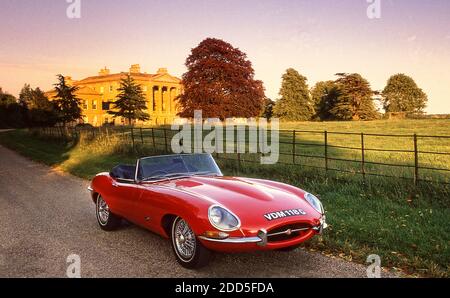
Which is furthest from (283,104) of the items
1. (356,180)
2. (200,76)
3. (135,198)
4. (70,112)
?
(135,198)

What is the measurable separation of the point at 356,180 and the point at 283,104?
72.1m

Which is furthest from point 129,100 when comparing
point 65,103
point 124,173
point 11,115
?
point 124,173

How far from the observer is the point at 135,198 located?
6.21m

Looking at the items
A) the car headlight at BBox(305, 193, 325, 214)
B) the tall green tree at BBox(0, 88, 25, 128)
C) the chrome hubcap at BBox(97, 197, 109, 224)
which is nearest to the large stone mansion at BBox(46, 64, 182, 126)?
the tall green tree at BBox(0, 88, 25, 128)

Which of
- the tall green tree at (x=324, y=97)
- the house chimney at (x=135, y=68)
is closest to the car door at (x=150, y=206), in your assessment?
the tall green tree at (x=324, y=97)

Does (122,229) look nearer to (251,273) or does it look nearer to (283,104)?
(251,273)

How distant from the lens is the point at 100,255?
227 inches

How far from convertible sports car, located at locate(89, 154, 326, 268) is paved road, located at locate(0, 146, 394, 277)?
0.32 metres

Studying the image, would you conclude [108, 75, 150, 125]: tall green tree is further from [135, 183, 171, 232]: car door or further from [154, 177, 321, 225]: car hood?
[154, 177, 321, 225]: car hood

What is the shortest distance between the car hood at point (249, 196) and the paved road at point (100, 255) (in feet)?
2.31

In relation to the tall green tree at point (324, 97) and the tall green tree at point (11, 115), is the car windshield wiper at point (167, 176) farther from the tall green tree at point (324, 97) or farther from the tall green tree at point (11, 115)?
the tall green tree at point (11, 115)

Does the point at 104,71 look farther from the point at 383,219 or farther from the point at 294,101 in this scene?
the point at 383,219

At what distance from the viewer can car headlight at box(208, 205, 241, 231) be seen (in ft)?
15.8

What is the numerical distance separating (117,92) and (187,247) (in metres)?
85.5
